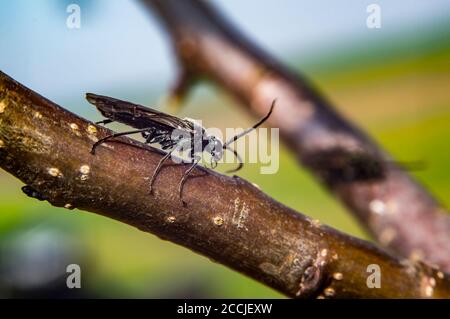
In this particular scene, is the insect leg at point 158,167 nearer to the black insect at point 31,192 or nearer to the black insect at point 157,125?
the black insect at point 157,125

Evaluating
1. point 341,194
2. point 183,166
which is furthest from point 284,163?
point 183,166

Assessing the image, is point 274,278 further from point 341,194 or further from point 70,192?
point 341,194

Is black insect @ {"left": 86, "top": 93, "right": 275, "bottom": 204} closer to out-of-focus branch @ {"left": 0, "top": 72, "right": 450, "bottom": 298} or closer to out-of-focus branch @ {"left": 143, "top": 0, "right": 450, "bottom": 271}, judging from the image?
out-of-focus branch @ {"left": 0, "top": 72, "right": 450, "bottom": 298}

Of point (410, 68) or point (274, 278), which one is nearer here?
point (274, 278)

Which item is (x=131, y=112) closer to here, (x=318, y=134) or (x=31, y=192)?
(x=31, y=192)

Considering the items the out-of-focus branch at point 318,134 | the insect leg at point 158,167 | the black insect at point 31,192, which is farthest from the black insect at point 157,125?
the out-of-focus branch at point 318,134

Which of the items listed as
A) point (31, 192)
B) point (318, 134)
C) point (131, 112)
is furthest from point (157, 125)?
point (318, 134)
